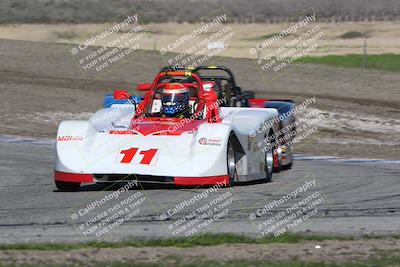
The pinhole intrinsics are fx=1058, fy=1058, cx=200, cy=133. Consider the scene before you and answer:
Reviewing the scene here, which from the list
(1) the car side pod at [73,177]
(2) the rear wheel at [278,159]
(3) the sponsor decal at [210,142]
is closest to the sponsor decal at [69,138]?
(1) the car side pod at [73,177]

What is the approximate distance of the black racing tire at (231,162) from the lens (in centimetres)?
1270

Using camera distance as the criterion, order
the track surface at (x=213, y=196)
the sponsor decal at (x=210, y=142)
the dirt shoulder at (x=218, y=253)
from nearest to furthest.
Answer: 1. the dirt shoulder at (x=218, y=253)
2. the track surface at (x=213, y=196)
3. the sponsor decal at (x=210, y=142)

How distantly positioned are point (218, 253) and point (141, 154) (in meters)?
4.02

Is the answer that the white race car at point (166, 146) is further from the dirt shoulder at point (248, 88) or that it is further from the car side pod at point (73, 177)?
the dirt shoulder at point (248, 88)

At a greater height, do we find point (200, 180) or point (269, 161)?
point (200, 180)

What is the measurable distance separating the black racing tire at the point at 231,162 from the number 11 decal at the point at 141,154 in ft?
3.14

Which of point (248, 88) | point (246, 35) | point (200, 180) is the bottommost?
point (246, 35)

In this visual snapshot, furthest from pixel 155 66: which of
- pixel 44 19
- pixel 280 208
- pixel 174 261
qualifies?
pixel 174 261

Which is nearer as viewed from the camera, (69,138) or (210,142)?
(210,142)

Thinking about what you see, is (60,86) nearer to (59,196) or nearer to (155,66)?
(155,66)

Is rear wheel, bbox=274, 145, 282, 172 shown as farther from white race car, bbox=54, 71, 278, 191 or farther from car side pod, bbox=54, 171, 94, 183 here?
car side pod, bbox=54, 171, 94, 183

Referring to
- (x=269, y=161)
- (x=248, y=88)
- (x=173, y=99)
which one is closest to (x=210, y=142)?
(x=173, y=99)

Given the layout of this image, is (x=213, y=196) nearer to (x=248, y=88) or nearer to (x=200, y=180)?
(x=200, y=180)

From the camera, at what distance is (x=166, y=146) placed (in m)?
12.4
